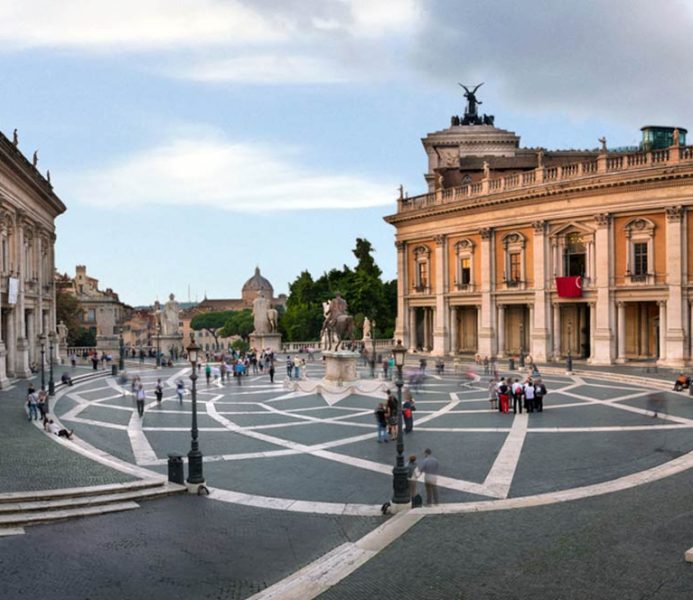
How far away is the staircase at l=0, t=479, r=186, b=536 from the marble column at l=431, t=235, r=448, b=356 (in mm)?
36418

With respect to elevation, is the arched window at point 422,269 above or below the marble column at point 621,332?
above

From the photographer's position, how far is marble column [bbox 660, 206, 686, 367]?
3675cm

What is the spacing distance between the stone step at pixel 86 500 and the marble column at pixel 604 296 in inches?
1248

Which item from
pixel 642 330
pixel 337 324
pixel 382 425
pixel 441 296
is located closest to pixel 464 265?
pixel 441 296

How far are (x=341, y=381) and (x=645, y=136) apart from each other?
31808 millimetres

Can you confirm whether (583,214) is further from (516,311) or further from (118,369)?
(118,369)

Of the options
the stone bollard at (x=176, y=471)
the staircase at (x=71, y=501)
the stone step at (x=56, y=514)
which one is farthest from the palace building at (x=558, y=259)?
the stone step at (x=56, y=514)

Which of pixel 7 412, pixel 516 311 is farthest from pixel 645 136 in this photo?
pixel 7 412

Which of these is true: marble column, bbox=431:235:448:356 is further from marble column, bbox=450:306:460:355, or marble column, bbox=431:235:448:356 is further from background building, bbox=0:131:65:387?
background building, bbox=0:131:65:387

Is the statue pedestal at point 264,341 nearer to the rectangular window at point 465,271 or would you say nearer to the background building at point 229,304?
the rectangular window at point 465,271

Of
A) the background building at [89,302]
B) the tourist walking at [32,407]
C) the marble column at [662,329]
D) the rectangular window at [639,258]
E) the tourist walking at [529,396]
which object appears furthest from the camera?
the background building at [89,302]

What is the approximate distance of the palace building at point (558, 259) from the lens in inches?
1469

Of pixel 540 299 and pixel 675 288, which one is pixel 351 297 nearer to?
pixel 540 299

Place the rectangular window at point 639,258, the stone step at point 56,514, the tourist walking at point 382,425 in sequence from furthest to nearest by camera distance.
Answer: the rectangular window at point 639,258 → the tourist walking at point 382,425 → the stone step at point 56,514
